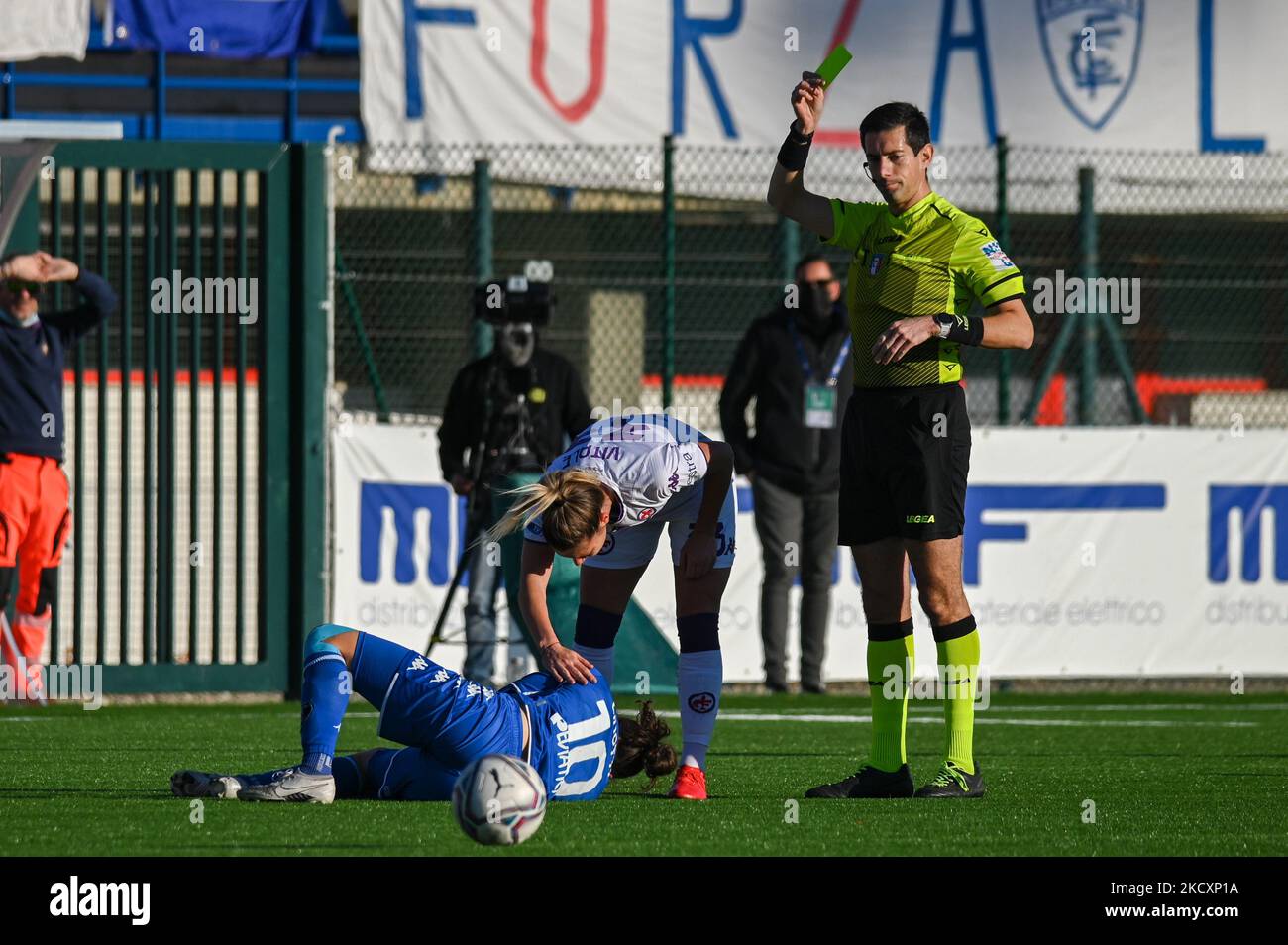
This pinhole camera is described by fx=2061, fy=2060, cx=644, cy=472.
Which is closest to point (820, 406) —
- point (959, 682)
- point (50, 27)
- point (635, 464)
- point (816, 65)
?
point (816, 65)

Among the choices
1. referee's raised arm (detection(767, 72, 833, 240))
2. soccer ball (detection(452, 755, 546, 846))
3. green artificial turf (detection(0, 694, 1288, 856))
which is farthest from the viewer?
referee's raised arm (detection(767, 72, 833, 240))

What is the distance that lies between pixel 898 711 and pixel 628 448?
4.36 feet

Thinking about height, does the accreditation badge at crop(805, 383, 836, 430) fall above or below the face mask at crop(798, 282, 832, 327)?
below

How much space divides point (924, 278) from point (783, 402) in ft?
17.4

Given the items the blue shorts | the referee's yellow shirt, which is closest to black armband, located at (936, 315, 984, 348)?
the referee's yellow shirt

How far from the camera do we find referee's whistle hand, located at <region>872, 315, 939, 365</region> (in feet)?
21.7

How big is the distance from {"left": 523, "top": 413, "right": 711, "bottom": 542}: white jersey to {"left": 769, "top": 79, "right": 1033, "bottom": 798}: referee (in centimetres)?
66

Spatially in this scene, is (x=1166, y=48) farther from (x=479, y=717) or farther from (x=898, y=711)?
(x=479, y=717)

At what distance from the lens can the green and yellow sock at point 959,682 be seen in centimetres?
694

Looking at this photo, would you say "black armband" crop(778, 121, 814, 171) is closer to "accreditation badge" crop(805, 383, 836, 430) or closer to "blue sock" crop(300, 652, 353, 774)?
"blue sock" crop(300, 652, 353, 774)

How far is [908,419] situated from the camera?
6.92 meters

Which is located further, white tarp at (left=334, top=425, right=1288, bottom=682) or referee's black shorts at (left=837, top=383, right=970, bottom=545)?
white tarp at (left=334, top=425, right=1288, bottom=682)

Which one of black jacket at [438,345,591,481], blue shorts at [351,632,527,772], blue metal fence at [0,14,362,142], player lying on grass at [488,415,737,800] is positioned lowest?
blue shorts at [351,632,527,772]

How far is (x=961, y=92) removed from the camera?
53.8 ft
